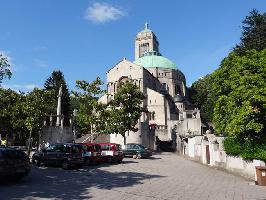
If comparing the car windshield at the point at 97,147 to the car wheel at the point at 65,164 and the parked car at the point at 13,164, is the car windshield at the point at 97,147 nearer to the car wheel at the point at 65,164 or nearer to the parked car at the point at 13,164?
the car wheel at the point at 65,164

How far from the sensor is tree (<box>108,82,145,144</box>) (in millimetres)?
43000

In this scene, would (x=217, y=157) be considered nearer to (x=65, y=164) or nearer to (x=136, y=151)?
(x=65, y=164)

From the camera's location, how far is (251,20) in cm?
→ 4112

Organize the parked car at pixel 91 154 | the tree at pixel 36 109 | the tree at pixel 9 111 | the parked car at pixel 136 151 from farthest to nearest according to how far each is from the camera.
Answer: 1. the tree at pixel 9 111
2. the parked car at pixel 136 151
3. the tree at pixel 36 109
4. the parked car at pixel 91 154

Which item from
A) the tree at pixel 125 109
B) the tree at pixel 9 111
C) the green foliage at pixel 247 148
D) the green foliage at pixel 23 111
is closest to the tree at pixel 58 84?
the green foliage at pixel 23 111

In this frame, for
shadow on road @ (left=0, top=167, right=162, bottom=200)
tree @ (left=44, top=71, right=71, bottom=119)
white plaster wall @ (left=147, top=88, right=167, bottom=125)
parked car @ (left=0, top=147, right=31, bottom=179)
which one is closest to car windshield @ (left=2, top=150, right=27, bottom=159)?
parked car @ (left=0, top=147, right=31, bottom=179)

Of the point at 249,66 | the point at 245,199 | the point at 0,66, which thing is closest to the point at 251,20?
the point at 249,66

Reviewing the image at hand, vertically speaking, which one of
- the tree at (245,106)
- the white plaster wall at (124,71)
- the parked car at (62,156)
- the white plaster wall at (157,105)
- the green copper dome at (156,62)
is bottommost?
the parked car at (62,156)

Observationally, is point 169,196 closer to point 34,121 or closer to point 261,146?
point 261,146

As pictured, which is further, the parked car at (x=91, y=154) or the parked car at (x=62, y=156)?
the parked car at (x=91, y=154)

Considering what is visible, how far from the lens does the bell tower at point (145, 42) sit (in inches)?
4289

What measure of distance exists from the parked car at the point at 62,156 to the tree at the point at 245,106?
993cm

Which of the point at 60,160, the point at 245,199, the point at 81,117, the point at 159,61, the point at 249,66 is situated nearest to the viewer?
the point at 245,199

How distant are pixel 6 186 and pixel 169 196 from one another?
7.14 m
